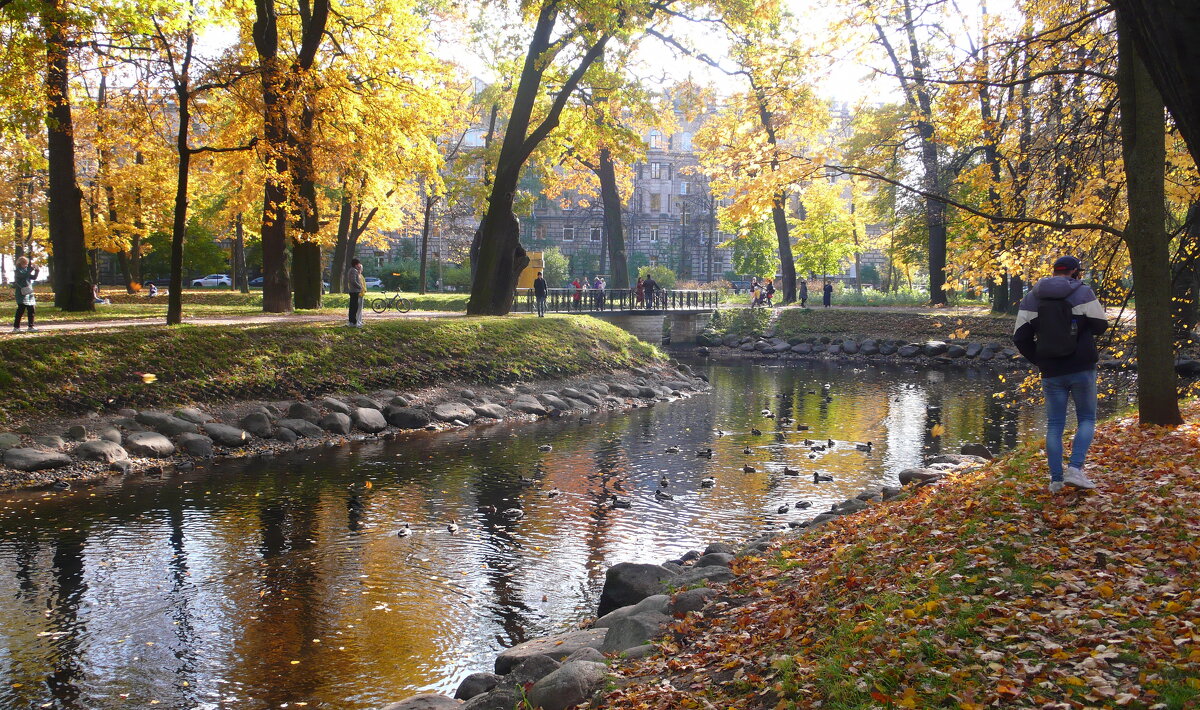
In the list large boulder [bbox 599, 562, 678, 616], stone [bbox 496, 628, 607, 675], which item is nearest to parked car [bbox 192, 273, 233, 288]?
large boulder [bbox 599, 562, 678, 616]

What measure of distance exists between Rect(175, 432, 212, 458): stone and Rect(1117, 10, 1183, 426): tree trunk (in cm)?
1416

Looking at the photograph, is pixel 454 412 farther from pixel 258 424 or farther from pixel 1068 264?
pixel 1068 264

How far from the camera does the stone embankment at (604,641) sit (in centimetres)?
607

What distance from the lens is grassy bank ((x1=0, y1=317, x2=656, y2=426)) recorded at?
50.8 feet

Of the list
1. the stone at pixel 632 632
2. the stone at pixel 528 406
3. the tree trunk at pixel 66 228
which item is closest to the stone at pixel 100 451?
the stone at pixel 528 406

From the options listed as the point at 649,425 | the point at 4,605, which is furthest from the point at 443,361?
the point at 4,605

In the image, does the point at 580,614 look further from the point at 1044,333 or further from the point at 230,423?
the point at 230,423

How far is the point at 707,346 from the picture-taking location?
141 ft

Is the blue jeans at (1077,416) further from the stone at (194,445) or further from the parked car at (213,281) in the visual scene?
the parked car at (213,281)

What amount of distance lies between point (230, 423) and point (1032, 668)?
49.7 feet

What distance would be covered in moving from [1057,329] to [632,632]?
480cm

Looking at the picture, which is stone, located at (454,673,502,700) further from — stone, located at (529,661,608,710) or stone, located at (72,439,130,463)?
stone, located at (72,439,130,463)

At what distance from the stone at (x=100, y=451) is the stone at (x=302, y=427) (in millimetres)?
3214

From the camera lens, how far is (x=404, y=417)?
19312 mm
